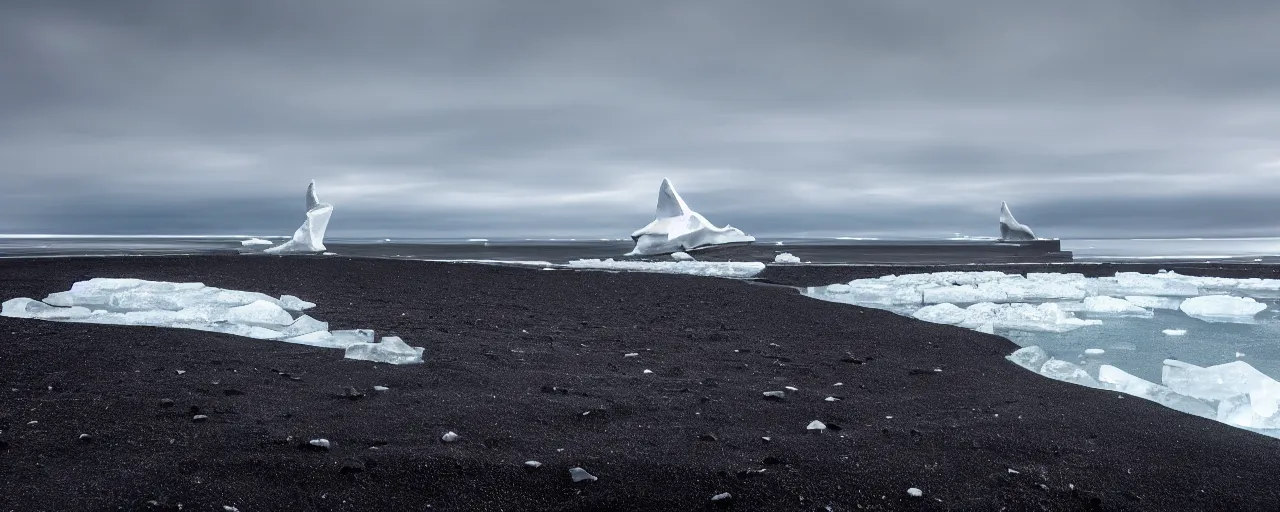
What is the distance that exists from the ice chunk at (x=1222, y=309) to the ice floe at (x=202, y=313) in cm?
1163

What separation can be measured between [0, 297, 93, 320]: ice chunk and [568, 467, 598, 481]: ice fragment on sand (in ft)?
20.2

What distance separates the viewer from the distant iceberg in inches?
1196

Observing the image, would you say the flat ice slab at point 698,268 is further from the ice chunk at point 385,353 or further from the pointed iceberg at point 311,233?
the ice chunk at point 385,353

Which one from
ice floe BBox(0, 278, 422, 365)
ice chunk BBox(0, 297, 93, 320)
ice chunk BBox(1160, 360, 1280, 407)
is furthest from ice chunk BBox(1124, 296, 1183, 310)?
ice chunk BBox(0, 297, 93, 320)

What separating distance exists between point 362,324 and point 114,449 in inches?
175

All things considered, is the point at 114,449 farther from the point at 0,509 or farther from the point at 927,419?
the point at 927,419

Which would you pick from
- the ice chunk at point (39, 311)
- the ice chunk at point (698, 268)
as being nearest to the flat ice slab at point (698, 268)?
the ice chunk at point (698, 268)

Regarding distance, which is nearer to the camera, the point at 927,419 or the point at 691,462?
the point at 691,462

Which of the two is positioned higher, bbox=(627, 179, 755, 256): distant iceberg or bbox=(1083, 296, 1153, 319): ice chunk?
bbox=(627, 179, 755, 256): distant iceberg

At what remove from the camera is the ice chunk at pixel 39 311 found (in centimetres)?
706

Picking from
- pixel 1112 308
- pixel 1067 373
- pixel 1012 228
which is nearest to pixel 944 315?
pixel 1112 308

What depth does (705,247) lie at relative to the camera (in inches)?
1271

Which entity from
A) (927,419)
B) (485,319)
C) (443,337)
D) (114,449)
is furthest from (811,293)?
(114,449)

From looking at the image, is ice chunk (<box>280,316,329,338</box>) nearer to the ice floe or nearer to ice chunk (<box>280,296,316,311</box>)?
the ice floe
